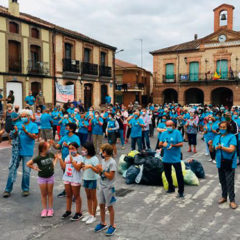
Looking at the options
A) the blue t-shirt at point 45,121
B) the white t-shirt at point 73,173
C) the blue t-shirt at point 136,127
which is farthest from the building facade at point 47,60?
the white t-shirt at point 73,173

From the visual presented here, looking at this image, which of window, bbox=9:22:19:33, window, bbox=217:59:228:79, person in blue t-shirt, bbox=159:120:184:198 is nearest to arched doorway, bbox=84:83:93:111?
window, bbox=9:22:19:33

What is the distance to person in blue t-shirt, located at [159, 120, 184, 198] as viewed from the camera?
6668 millimetres

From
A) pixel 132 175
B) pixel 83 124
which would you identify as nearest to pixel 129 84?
pixel 83 124

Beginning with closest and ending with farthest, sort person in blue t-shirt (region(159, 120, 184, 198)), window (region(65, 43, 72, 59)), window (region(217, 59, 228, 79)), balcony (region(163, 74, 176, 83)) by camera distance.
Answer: person in blue t-shirt (region(159, 120, 184, 198)) < window (region(65, 43, 72, 59)) < window (region(217, 59, 228, 79)) < balcony (region(163, 74, 176, 83))

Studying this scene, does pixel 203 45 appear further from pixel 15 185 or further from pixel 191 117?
pixel 15 185

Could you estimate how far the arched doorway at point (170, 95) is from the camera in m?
42.5

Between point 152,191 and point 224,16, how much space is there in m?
35.5

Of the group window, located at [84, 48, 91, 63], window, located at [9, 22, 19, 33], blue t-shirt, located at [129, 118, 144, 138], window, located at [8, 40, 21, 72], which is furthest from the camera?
window, located at [84, 48, 91, 63]

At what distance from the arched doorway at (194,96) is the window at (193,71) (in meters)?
2.08

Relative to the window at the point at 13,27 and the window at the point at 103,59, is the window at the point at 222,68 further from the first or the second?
the window at the point at 13,27

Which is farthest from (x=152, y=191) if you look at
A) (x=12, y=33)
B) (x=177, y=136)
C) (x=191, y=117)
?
(x=12, y=33)

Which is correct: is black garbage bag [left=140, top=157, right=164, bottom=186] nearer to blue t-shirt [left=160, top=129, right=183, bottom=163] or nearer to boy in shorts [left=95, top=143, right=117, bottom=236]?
blue t-shirt [left=160, top=129, right=183, bottom=163]

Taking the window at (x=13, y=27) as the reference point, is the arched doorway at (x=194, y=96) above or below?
below

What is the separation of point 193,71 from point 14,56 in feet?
79.6
